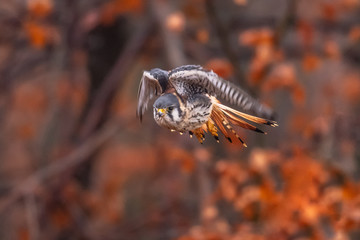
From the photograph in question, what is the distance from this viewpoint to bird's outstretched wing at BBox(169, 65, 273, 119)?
112cm

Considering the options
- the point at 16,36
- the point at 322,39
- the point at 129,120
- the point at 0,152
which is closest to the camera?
the point at 129,120

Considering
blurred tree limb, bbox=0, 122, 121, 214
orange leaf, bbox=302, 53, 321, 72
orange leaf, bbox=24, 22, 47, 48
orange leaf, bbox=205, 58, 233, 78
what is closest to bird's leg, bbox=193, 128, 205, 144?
orange leaf, bbox=205, 58, 233, 78

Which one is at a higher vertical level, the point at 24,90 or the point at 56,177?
the point at 24,90

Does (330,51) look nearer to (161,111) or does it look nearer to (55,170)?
(55,170)

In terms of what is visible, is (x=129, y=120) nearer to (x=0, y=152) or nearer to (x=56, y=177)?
(x=56, y=177)

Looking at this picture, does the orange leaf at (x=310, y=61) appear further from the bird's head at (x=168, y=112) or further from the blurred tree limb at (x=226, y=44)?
the bird's head at (x=168, y=112)

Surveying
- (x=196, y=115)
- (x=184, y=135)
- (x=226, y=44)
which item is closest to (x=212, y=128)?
(x=196, y=115)

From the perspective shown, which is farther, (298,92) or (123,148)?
(123,148)

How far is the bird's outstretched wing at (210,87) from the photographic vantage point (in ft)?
3.67

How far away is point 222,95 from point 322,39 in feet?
16.2

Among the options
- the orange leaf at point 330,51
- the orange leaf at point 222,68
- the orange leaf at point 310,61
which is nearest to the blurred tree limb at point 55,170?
the orange leaf at point 222,68

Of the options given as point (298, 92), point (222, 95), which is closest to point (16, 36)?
point (298, 92)

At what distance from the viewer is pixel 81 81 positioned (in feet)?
25.2

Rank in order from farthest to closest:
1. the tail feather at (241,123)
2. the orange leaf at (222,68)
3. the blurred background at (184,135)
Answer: the blurred background at (184,135) < the orange leaf at (222,68) < the tail feather at (241,123)
